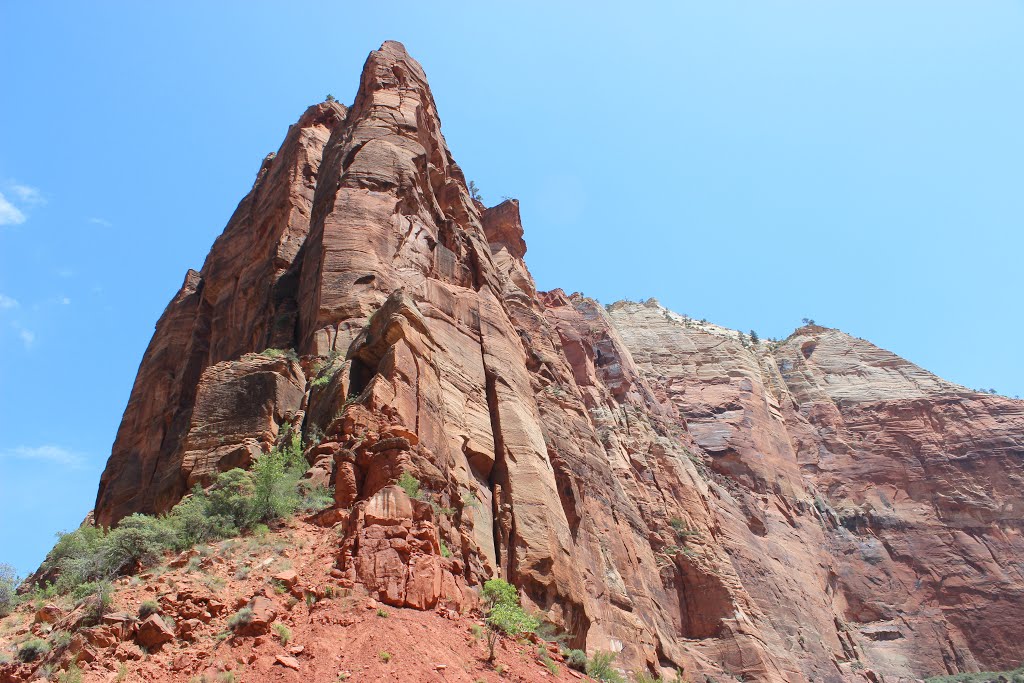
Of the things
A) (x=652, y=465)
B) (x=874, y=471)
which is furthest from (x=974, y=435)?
(x=652, y=465)

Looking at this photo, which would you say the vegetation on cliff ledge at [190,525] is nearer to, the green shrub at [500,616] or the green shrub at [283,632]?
the green shrub at [283,632]

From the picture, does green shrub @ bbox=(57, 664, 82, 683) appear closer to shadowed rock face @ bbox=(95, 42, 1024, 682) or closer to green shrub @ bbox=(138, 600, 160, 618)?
green shrub @ bbox=(138, 600, 160, 618)

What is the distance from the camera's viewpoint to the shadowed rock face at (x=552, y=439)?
64.4ft

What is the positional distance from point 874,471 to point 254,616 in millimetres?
54337

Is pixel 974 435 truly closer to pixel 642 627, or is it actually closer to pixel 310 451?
pixel 642 627

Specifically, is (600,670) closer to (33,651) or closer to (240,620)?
(240,620)

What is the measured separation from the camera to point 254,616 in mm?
12383

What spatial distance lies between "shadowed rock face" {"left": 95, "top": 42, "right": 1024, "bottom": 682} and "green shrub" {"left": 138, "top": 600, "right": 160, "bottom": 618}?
2703 millimetres

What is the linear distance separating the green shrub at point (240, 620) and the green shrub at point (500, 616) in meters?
3.82

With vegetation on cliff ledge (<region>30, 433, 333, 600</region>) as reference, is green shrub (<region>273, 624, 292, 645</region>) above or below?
A: below

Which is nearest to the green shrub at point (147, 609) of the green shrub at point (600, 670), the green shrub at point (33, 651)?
the green shrub at point (33, 651)

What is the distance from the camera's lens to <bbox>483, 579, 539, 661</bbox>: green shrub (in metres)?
14.7

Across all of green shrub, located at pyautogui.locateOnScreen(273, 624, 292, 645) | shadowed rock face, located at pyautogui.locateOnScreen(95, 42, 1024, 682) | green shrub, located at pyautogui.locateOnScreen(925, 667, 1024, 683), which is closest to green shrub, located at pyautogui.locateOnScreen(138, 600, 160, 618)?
green shrub, located at pyautogui.locateOnScreen(273, 624, 292, 645)

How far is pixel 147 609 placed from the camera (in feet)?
40.1
